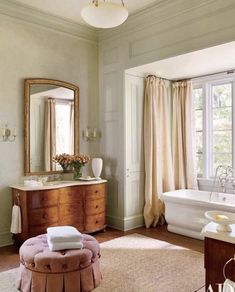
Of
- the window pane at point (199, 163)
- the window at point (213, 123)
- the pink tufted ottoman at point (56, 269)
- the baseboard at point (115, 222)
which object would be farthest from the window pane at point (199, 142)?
the pink tufted ottoman at point (56, 269)

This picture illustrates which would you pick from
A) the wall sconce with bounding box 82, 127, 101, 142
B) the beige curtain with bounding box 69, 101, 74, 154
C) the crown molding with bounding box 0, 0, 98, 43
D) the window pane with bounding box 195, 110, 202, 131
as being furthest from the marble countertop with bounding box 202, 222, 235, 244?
the crown molding with bounding box 0, 0, 98, 43

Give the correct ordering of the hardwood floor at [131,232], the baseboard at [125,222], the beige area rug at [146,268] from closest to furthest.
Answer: the beige area rug at [146,268], the hardwood floor at [131,232], the baseboard at [125,222]

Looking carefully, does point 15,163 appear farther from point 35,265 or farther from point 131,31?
point 131,31

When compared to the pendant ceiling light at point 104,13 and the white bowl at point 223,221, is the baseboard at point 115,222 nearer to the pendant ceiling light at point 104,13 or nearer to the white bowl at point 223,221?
the white bowl at point 223,221

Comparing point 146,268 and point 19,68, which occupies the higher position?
point 19,68

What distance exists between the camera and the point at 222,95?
5020 millimetres

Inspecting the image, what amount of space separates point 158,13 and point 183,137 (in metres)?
2.18

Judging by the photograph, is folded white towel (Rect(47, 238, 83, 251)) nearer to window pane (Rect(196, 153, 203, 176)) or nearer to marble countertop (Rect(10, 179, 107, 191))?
marble countertop (Rect(10, 179, 107, 191))

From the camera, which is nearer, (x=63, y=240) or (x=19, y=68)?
(x=63, y=240)

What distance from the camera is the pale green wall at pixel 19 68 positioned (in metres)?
4.05

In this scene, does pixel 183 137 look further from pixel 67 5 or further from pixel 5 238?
pixel 5 238

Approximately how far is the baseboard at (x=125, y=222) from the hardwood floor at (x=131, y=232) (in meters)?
0.10

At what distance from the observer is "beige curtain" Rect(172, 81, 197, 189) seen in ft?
17.2

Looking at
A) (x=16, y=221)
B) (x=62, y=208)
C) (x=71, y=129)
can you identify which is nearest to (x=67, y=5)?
(x=71, y=129)
